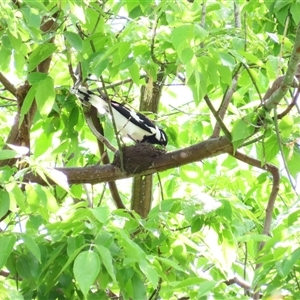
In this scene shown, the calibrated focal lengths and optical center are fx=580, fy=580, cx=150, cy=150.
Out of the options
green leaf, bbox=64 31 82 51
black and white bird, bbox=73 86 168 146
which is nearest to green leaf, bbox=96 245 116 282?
green leaf, bbox=64 31 82 51

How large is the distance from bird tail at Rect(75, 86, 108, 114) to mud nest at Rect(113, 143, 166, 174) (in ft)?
0.98

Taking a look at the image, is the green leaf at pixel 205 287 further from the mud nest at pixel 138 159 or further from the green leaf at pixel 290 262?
the mud nest at pixel 138 159

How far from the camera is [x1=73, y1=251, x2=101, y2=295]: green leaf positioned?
52.6 inches

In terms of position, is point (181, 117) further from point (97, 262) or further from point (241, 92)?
point (97, 262)

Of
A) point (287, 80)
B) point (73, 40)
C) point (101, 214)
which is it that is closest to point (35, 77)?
point (73, 40)

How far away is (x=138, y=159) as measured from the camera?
2551 mm

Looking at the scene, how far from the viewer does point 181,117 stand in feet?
11.0

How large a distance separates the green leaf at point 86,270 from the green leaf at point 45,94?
2.43ft

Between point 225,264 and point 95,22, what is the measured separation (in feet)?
3.23

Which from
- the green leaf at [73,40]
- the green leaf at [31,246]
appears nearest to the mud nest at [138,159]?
the green leaf at [73,40]

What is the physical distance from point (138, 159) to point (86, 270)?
1222 mm

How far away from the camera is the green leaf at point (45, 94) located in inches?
76.6

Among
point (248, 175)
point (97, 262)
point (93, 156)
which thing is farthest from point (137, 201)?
point (97, 262)

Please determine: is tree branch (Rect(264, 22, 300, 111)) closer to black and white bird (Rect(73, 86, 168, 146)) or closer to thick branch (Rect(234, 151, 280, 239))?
thick branch (Rect(234, 151, 280, 239))
